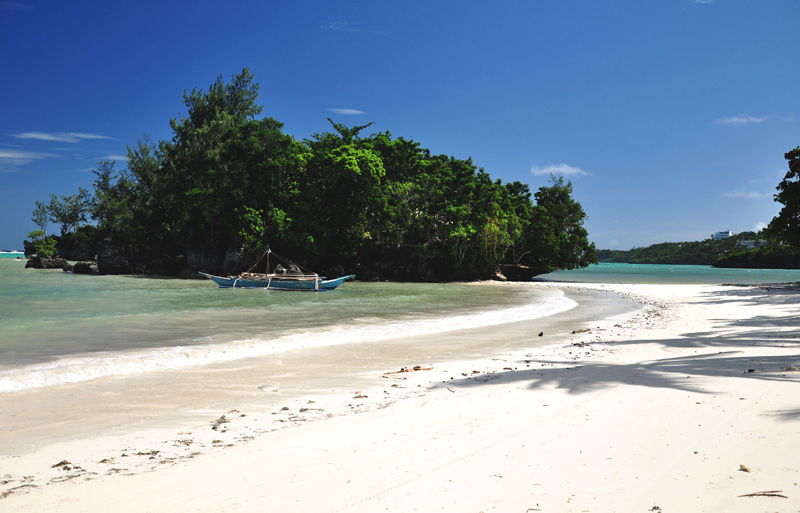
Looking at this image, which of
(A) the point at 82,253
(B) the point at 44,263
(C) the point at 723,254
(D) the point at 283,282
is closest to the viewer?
(D) the point at 283,282

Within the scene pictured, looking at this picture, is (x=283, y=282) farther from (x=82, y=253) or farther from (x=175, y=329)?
(x=82, y=253)

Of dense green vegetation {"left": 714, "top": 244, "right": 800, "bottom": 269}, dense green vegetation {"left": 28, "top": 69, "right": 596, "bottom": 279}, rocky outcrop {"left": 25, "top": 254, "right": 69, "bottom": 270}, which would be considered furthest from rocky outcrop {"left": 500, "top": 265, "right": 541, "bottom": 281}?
dense green vegetation {"left": 714, "top": 244, "right": 800, "bottom": 269}

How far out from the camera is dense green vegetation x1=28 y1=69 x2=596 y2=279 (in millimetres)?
43406

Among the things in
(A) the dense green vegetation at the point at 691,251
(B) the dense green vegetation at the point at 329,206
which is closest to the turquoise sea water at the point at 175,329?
(B) the dense green vegetation at the point at 329,206

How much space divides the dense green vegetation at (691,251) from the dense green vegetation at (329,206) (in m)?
108

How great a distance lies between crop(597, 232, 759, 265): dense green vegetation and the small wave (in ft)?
458

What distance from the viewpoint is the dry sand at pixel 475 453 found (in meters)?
3.03

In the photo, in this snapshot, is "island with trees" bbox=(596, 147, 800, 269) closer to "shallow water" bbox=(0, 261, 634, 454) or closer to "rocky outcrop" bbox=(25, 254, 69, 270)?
"shallow water" bbox=(0, 261, 634, 454)

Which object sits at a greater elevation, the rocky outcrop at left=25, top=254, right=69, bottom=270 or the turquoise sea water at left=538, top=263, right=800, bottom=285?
the rocky outcrop at left=25, top=254, right=69, bottom=270

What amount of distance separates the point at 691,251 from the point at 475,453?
187955 millimetres

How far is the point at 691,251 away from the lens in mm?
160000

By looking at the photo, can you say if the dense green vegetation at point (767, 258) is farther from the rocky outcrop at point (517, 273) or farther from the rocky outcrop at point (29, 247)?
the rocky outcrop at point (29, 247)

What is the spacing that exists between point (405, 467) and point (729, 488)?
226 centimetres

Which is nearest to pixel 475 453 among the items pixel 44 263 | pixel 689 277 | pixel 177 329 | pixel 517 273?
pixel 177 329
